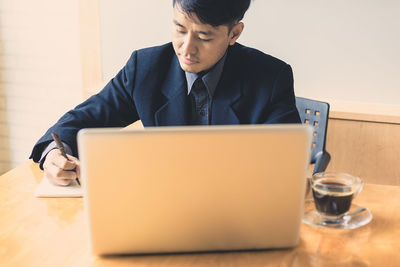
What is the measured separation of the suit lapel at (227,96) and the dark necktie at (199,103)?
0.13 feet

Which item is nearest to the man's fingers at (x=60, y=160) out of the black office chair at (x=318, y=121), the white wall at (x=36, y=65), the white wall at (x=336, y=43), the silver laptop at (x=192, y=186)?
the silver laptop at (x=192, y=186)

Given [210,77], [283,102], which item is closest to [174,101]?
[210,77]

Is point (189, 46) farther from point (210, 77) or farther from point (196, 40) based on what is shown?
point (210, 77)

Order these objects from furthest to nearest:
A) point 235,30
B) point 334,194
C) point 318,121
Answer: point 318,121 < point 235,30 < point 334,194

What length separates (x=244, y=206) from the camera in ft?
3.13

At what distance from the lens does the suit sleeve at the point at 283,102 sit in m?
1.63

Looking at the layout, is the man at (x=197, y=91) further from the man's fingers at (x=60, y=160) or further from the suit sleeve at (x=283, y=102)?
the man's fingers at (x=60, y=160)

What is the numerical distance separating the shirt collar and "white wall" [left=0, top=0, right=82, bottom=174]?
1620 millimetres

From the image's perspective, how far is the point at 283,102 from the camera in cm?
169

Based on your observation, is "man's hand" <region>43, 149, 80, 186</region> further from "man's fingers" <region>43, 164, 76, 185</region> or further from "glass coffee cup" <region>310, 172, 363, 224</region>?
"glass coffee cup" <region>310, 172, 363, 224</region>

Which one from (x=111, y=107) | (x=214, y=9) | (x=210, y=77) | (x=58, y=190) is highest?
(x=214, y=9)

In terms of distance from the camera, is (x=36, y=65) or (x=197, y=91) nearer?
(x=197, y=91)

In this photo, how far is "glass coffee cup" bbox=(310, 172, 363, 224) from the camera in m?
1.11

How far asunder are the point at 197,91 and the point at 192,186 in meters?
0.82
